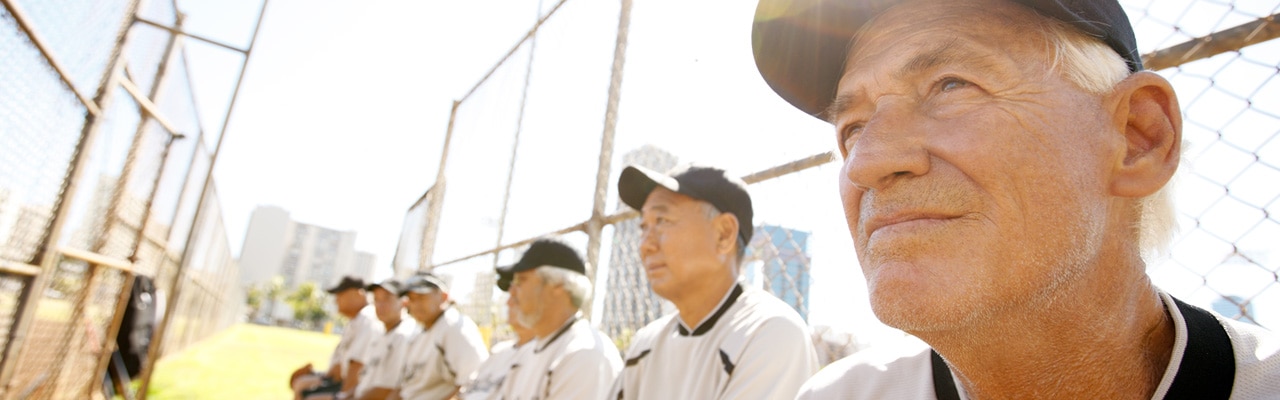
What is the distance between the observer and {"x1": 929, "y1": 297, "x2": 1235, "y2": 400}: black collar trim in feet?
2.40

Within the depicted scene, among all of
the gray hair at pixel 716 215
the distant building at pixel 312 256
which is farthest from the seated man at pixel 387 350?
the distant building at pixel 312 256

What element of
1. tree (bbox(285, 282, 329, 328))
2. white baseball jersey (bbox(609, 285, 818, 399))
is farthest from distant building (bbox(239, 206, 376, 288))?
white baseball jersey (bbox(609, 285, 818, 399))

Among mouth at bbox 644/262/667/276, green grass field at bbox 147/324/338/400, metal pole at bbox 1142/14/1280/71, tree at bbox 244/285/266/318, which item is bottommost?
tree at bbox 244/285/266/318

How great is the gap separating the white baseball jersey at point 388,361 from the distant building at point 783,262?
377 cm

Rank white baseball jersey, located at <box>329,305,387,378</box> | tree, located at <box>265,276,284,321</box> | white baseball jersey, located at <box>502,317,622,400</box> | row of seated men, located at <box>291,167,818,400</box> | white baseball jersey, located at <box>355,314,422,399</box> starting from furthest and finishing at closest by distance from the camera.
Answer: tree, located at <box>265,276,284,321</box>
white baseball jersey, located at <box>329,305,387,378</box>
white baseball jersey, located at <box>355,314,422,399</box>
white baseball jersey, located at <box>502,317,622,400</box>
row of seated men, located at <box>291,167,818,400</box>

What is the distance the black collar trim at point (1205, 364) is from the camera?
731 mm

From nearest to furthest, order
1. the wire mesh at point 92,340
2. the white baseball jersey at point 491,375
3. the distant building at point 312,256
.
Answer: the white baseball jersey at point 491,375 < the wire mesh at point 92,340 < the distant building at point 312,256

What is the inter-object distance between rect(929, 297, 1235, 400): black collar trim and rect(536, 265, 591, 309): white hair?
9.62 ft

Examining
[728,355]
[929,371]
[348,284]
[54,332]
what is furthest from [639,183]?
[348,284]

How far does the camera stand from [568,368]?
2889 millimetres

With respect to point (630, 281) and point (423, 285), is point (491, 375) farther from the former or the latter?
point (423, 285)

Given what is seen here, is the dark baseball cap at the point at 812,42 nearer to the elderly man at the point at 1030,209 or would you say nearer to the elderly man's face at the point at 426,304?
the elderly man at the point at 1030,209

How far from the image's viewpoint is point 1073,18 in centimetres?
90

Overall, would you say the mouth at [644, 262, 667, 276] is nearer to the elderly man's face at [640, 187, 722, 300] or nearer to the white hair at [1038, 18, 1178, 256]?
the elderly man's face at [640, 187, 722, 300]
